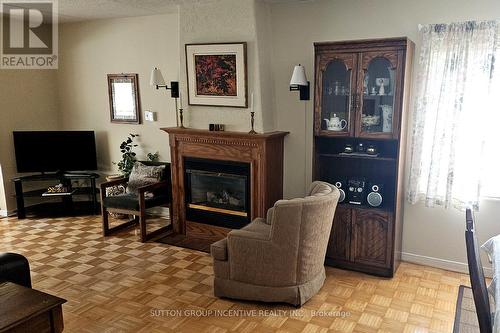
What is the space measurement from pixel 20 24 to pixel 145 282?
154 inches

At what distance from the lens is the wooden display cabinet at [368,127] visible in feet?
11.1

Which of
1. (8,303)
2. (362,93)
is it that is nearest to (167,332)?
(8,303)

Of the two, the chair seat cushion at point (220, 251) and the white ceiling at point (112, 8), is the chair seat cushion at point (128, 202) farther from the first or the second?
the white ceiling at point (112, 8)

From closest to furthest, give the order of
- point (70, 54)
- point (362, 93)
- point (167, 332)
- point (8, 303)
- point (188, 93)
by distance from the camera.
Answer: point (8, 303) → point (167, 332) → point (362, 93) → point (188, 93) → point (70, 54)

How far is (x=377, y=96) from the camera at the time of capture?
3.49m

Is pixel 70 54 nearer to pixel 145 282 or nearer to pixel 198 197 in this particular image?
pixel 198 197

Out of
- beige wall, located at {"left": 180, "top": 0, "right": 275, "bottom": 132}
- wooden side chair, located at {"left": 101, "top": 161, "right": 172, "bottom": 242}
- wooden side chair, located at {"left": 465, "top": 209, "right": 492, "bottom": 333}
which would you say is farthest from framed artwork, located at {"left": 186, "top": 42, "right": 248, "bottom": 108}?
wooden side chair, located at {"left": 465, "top": 209, "right": 492, "bottom": 333}

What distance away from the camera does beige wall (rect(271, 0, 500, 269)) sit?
343 centimetres

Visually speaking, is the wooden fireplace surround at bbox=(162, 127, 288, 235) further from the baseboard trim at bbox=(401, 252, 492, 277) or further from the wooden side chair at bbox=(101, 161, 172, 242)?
the baseboard trim at bbox=(401, 252, 492, 277)

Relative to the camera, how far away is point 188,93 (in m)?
4.43

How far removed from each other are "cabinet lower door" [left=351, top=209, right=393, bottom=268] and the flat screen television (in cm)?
362

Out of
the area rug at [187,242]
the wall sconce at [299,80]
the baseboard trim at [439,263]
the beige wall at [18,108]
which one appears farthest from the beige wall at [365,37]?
the beige wall at [18,108]

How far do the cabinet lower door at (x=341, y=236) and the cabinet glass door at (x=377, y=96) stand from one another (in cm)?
73

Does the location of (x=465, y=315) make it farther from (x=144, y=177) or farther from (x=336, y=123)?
(x=144, y=177)
